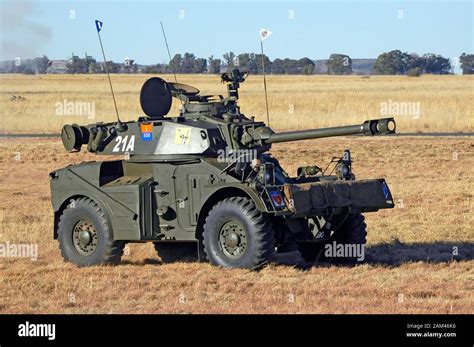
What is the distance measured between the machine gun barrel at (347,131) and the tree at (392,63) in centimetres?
12935

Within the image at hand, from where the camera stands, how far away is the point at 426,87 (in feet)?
310

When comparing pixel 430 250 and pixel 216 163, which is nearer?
pixel 216 163

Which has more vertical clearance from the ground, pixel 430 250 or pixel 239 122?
pixel 239 122

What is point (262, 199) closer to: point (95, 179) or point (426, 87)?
point (95, 179)

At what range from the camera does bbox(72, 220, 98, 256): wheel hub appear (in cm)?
1833

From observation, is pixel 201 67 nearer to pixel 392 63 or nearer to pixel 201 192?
pixel 201 192

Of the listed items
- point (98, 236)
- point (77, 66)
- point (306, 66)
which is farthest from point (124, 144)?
point (306, 66)

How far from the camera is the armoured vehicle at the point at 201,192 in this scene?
16.8m

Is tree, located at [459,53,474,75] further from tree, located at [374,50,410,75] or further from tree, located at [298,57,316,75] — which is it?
tree, located at [298,57,316,75]

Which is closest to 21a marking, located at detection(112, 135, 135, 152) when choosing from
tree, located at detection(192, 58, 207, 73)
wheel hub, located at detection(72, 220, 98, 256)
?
wheel hub, located at detection(72, 220, 98, 256)

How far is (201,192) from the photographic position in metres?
17.5

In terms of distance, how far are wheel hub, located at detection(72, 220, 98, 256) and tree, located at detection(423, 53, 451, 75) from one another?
136 metres
